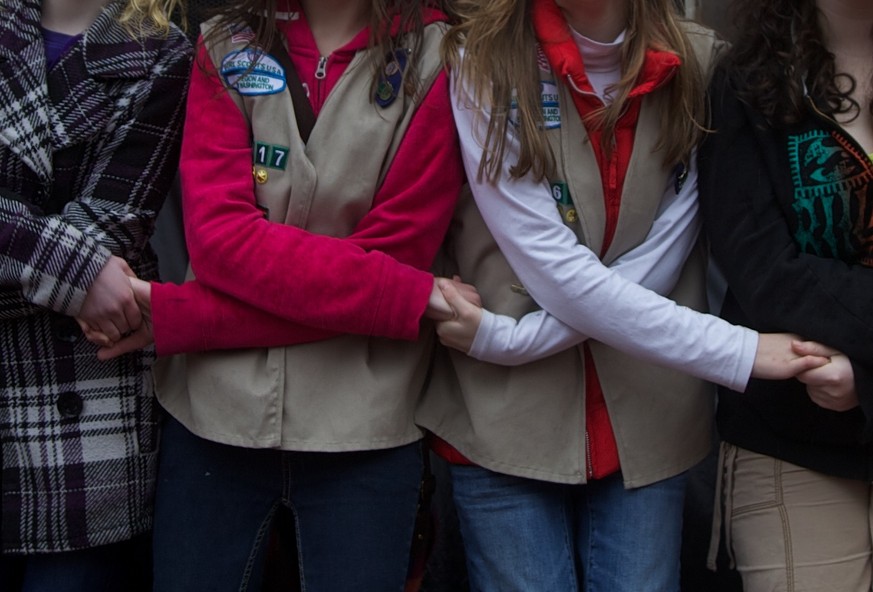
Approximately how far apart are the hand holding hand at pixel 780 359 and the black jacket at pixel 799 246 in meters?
0.03

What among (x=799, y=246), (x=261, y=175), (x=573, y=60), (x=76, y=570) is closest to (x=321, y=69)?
(x=261, y=175)

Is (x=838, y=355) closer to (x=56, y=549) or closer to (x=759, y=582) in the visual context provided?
(x=759, y=582)

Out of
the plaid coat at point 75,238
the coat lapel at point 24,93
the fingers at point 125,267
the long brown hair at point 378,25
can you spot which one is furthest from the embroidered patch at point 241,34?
the fingers at point 125,267

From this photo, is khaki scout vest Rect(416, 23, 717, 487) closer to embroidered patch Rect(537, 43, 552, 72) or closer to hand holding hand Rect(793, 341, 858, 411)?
embroidered patch Rect(537, 43, 552, 72)

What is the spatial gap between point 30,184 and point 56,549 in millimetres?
726

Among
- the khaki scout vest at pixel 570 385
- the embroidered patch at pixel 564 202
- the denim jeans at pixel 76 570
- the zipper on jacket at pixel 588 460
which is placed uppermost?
the embroidered patch at pixel 564 202

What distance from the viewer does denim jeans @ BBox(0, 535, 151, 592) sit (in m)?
2.21

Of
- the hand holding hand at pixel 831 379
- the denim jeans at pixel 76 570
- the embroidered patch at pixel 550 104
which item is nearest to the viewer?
the hand holding hand at pixel 831 379

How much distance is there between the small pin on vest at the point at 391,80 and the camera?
2.11 m

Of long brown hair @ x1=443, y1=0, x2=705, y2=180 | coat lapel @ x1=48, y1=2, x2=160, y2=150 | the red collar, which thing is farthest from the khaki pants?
coat lapel @ x1=48, y1=2, x2=160, y2=150

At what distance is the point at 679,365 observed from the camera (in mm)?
2072

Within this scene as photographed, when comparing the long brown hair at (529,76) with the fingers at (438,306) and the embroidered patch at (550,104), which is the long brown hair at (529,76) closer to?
the embroidered patch at (550,104)

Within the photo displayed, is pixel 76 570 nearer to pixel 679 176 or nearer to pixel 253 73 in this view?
pixel 253 73

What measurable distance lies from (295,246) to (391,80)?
0.38 meters
